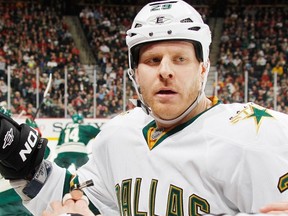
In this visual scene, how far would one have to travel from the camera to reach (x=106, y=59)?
1231cm

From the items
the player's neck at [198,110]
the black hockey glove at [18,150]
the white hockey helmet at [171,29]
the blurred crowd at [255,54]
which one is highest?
the white hockey helmet at [171,29]

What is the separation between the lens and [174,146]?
1.58 meters

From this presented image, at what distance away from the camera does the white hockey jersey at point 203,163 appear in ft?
4.38

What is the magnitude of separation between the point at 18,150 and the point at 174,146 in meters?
0.53

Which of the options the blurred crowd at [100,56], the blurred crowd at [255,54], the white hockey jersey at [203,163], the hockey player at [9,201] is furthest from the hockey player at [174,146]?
the blurred crowd at [255,54]

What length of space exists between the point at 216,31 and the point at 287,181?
13.7 m

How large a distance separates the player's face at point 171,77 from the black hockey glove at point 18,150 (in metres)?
0.46

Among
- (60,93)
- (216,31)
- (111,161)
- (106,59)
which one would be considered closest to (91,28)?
(106,59)

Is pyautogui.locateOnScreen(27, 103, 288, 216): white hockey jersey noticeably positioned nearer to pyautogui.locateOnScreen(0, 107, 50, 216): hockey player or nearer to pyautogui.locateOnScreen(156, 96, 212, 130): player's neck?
pyautogui.locateOnScreen(156, 96, 212, 130): player's neck

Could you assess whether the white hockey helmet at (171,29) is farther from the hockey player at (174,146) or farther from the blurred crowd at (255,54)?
the blurred crowd at (255,54)

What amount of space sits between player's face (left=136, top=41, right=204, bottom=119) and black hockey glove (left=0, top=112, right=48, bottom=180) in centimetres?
46

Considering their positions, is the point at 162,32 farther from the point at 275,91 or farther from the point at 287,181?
the point at 275,91

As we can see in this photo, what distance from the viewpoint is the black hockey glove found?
5.50 feet

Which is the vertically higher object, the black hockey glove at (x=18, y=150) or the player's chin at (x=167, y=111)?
the player's chin at (x=167, y=111)
